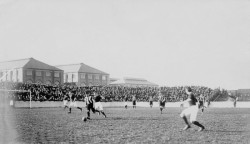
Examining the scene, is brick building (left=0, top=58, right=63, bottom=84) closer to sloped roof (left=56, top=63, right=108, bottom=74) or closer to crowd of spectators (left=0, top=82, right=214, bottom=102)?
sloped roof (left=56, top=63, right=108, bottom=74)

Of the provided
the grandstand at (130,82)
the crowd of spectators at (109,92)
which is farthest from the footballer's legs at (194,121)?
the grandstand at (130,82)

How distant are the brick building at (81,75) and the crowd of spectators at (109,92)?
2728cm

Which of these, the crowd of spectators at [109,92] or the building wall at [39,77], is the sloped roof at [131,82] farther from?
the crowd of spectators at [109,92]

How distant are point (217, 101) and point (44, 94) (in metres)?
27.5

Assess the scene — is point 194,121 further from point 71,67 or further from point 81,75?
point 71,67

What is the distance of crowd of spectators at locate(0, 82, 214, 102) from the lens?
45219 millimetres

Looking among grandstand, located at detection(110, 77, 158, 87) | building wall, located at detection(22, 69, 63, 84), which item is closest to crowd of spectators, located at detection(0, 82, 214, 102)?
building wall, located at detection(22, 69, 63, 84)

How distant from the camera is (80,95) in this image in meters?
52.1

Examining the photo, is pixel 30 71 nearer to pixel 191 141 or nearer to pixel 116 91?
pixel 116 91

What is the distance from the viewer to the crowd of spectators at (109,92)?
45.2 m

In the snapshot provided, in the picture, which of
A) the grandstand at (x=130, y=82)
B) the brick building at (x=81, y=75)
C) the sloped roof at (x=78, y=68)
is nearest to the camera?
the brick building at (x=81, y=75)

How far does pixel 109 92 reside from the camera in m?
56.5

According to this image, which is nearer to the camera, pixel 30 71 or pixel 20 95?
pixel 20 95

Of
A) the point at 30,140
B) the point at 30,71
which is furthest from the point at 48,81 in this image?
the point at 30,140
